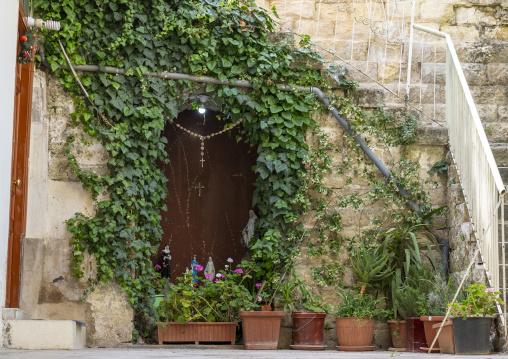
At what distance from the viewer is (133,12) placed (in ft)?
20.5

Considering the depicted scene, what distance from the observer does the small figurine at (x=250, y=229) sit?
7.14 metres

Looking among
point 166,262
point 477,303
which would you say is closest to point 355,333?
point 477,303

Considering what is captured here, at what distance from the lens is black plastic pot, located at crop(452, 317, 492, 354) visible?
15.7 ft

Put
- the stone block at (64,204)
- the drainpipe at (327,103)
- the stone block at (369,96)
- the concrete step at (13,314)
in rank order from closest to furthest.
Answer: the concrete step at (13,314)
the stone block at (64,204)
the drainpipe at (327,103)
the stone block at (369,96)

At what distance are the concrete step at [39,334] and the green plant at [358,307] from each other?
2131mm

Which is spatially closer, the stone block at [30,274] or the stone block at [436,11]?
the stone block at [30,274]

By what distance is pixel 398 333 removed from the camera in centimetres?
598

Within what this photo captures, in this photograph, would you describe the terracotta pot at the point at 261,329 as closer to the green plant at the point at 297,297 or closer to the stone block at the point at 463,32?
the green plant at the point at 297,297

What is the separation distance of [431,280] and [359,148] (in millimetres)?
1323

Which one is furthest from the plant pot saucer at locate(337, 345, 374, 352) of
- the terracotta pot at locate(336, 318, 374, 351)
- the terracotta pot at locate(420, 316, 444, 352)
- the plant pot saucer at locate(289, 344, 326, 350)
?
the terracotta pot at locate(420, 316, 444, 352)

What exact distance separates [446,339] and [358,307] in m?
1.04

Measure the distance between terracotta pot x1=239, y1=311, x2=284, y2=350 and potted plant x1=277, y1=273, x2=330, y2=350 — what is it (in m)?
0.19

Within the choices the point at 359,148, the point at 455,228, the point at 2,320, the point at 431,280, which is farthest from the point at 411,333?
the point at 2,320

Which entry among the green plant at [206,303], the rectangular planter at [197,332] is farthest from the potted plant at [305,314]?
the rectangular planter at [197,332]
